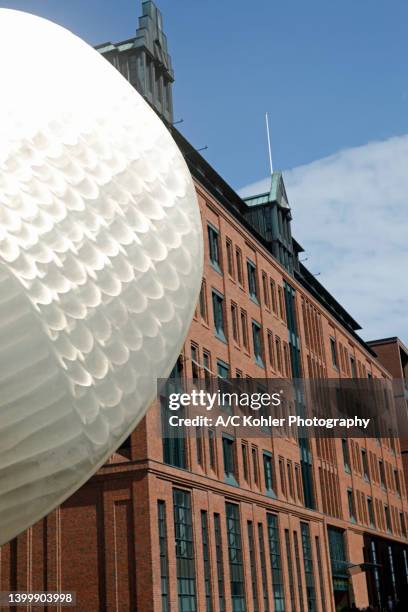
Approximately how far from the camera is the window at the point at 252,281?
39.6m

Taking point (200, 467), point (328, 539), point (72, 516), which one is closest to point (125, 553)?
point (72, 516)

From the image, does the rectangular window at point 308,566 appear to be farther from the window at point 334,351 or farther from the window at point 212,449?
the window at point 334,351

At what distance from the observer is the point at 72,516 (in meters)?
27.8

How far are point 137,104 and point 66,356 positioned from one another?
6.38 ft

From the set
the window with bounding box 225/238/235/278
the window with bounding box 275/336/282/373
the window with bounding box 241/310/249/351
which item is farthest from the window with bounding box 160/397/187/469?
the window with bounding box 275/336/282/373

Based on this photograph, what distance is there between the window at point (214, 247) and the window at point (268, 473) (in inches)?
312

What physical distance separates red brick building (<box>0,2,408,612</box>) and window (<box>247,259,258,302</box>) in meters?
0.09

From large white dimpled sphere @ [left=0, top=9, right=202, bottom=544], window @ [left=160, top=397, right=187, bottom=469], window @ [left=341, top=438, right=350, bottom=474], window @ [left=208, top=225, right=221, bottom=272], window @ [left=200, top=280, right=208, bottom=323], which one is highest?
window @ [left=208, top=225, right=221, bottom=272]

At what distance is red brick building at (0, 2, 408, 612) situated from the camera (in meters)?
27.3

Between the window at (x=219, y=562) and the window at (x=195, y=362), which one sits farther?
the window at (x=195, y=362)

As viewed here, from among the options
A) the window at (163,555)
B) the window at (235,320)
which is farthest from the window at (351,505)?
the window at (163,555)

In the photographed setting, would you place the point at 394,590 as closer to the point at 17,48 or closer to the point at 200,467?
the point at 200,467

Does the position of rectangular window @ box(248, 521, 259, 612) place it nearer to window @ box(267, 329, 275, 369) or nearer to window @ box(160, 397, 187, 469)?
window @ box(160, 397, 187, 469)

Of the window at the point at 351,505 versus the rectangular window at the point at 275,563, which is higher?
the window at the point at 351,505
